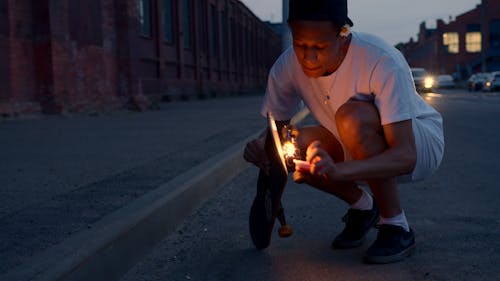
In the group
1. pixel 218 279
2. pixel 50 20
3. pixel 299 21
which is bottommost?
pixel 218 279

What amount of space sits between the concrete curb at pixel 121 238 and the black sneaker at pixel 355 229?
→ 1.11m

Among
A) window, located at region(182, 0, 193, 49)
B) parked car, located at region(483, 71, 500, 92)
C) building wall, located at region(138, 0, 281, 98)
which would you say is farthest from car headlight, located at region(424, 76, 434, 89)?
window, located at region(182, 0, 193, 49)

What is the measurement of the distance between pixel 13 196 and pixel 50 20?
10.6 m

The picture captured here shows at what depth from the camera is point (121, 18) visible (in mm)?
18781

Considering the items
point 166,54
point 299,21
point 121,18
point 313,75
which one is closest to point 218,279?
point 313,75

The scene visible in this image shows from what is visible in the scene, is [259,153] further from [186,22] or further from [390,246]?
[186,22]

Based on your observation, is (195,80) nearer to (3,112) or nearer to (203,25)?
(203,25)

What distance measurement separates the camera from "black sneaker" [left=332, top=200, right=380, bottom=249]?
3412 mm

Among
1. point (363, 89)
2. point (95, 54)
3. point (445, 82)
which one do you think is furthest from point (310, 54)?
point (445, 82)

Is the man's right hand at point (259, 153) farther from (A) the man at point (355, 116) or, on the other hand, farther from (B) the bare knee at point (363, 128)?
(B) the bare knee at point (363, 128)

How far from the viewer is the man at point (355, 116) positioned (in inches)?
109

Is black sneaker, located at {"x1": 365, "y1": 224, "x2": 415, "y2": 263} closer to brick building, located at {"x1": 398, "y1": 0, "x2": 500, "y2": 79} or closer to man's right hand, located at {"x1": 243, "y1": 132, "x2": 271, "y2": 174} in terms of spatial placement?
man's right hand, located at {"x1": 243, "y1": 132, "x2": 271, "y2": 174}

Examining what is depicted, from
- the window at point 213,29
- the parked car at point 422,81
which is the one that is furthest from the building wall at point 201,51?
the parked car at point 422,81

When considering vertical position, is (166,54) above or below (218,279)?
above
